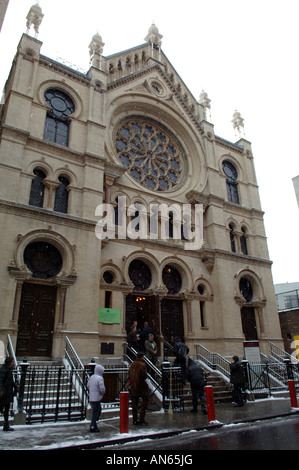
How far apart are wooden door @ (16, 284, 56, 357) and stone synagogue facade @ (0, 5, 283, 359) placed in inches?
1.7

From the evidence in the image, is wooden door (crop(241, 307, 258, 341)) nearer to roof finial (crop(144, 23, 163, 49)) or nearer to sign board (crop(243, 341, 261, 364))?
sign board (crop(243, 341, 261, 364))

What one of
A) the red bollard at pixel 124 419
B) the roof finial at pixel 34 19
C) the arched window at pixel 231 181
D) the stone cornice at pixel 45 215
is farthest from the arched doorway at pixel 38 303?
the arched window at pixel 231 181

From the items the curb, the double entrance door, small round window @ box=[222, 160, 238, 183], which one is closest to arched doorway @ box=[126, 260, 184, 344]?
the double entrance door

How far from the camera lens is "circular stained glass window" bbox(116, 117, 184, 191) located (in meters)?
21.3

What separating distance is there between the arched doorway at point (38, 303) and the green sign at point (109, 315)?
2339 millimetres

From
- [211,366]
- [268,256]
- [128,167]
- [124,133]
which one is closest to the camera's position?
[211,366]

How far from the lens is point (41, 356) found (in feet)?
45.2

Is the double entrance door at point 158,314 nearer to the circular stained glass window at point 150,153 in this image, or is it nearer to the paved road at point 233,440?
the circular stained glass window at point 150,153

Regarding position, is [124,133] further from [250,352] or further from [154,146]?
[250,352]

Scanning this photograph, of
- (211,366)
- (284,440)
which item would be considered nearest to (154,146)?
(211,366)

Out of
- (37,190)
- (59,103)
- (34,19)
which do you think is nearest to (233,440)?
(37,190)

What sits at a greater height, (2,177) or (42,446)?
(2,177)

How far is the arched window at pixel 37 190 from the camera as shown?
16.2 m

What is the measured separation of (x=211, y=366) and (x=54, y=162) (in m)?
13.1
